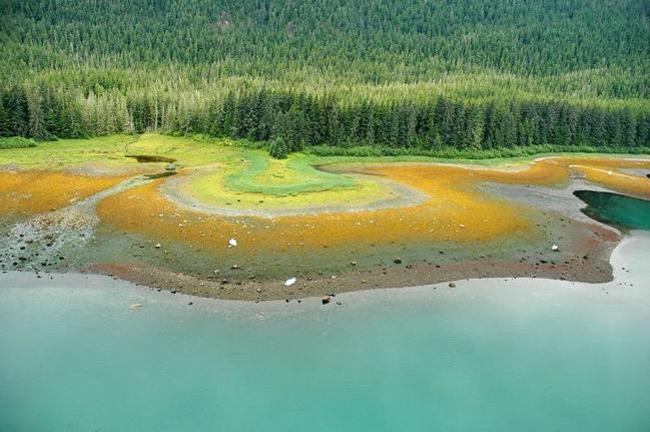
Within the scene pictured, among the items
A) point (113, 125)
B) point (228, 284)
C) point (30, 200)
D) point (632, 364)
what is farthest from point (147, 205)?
point (113, 125)

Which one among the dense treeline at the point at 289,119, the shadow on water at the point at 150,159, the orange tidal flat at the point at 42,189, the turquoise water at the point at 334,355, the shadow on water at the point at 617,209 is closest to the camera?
the turquoise water at the point at 334,355

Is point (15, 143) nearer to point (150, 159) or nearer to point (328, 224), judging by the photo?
point (150, 159)

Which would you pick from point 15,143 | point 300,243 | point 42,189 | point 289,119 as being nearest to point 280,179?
point 300,243

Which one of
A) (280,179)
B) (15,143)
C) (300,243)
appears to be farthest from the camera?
(15,143)

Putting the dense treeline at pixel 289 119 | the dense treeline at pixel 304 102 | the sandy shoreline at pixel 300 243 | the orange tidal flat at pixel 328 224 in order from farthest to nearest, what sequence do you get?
the dense treeline at pixel 304 102, the dense treeline at pixel 289 119, the orange tidal flat at pixel 328 224, the sandy shoreline at pixel 300 243

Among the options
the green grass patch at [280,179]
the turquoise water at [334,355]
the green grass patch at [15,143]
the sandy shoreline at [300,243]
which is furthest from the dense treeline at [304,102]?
the turquoise water at [334,355]

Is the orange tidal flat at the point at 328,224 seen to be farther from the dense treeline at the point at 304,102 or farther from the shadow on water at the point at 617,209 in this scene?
the dense treeline at the point at 304,102

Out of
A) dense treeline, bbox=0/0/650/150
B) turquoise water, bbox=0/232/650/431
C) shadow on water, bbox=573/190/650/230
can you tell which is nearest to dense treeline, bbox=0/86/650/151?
dense treeline, bbox=0/0/650/150
